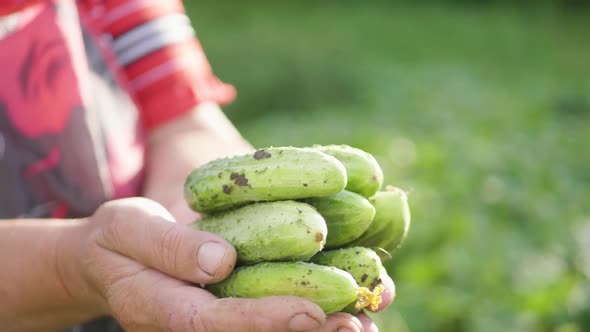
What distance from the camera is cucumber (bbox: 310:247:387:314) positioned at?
190 cm

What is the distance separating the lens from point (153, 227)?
1882 millimetres

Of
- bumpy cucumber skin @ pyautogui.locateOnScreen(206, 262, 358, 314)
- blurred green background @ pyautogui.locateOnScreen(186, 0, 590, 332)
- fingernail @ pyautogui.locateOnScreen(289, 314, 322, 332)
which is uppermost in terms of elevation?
bumpy cucumber skin @ pyautogui.locateOnScreen(206, 262, 358, 314)

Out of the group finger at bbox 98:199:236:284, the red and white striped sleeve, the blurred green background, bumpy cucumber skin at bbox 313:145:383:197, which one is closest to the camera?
finger at bbox 98:199:236:284

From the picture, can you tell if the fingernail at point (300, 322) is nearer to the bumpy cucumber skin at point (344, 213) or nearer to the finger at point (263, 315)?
the finger at point (263, 315)

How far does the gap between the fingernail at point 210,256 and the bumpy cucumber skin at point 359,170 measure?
391mm

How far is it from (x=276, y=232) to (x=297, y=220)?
5cm

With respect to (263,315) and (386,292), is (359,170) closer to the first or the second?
(386,292)

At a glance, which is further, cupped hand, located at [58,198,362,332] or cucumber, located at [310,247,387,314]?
cucumber, located at [310,247,387,314]

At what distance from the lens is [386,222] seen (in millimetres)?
2117

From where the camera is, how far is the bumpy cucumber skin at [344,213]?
6.48 ft

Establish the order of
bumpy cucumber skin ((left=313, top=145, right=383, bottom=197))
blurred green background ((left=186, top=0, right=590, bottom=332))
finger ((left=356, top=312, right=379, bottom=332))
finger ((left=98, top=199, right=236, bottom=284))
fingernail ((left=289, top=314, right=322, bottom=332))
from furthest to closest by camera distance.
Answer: blurred green background ((left=186, top=0, right=590, bottom=332))
bumpy cucumber skin ((left=313, top=145, right=383, bottom=197))
finger ((left=356, top=312, right=379, bottom=332))
finger ((left=98, top=199, right=236, bottom=284))
fingernail ((left=289, top=314, right=322, bottom=332))

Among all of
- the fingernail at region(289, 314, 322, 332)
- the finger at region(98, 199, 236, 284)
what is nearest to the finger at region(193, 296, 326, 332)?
the fingernail at region(289, 314, 322, 332)

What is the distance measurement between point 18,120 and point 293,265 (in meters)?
0.95

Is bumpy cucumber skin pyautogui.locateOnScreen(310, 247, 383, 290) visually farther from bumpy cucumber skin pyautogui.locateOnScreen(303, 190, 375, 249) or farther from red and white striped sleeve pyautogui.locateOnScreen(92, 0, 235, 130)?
red and white striped sleeve pyautogui.locateOnScreen(92, 0, 235, 130)
